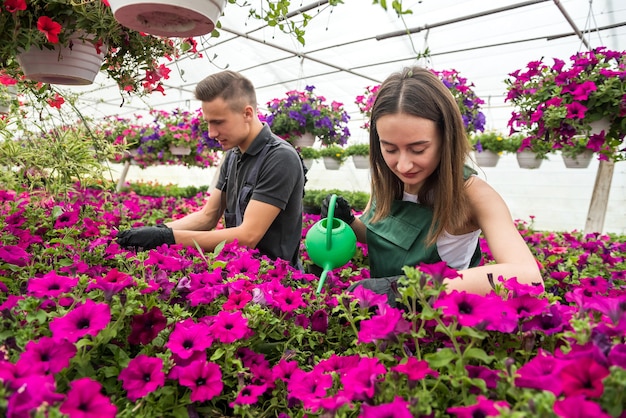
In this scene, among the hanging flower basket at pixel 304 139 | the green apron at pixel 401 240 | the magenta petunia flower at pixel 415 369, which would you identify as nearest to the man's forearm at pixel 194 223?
the green apron at pixel 401 240

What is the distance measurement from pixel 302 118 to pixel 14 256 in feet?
10.4

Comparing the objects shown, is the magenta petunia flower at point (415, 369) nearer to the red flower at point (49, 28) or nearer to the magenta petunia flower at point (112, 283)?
the magenta petunia flower at point (112, 283)

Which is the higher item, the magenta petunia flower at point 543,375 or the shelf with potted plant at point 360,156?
the shelf with potted plant at point 360,156

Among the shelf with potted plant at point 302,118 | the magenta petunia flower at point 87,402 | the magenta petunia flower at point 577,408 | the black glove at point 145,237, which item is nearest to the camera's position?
the magenta petunia flower at point 577,408

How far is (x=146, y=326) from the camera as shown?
0.81m

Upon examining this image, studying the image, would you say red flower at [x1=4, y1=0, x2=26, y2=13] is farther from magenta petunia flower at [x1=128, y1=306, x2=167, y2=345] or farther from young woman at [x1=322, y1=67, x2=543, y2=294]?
young woman at [x1=322, y1=67, x2=543, y2=294]

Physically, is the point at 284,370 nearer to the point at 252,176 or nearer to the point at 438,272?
the point at 438,272

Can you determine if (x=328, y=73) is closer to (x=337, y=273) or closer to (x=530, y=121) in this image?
(x=530, y=121)

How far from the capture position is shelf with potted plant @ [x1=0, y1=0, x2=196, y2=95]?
1061 millimetres

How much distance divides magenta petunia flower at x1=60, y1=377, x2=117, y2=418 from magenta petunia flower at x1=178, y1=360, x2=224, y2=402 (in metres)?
0.13

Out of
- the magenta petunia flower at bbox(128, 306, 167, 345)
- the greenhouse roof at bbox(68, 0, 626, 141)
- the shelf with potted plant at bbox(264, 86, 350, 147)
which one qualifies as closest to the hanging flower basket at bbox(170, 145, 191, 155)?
the greenhouse roof at bbox(68, 0, 626, 141)

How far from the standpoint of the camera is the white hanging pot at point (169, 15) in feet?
2.72

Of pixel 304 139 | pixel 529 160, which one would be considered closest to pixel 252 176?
pixel 304 139

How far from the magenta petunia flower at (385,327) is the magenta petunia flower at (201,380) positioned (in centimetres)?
24
